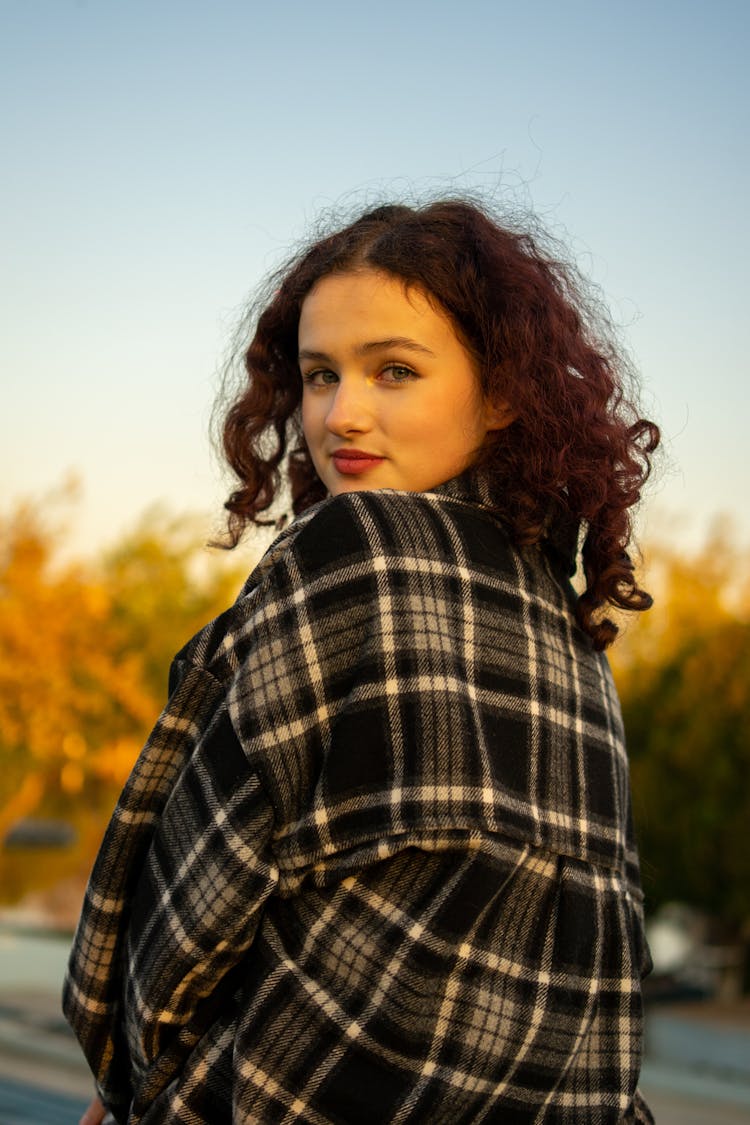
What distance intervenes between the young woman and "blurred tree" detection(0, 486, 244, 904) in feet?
42.9

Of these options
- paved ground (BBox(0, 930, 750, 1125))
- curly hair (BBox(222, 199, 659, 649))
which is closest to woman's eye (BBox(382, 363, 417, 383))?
curly hair (BBox(222, 199, 659, 649))

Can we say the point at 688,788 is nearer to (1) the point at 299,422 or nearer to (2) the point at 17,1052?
(2) the point at 17,1052

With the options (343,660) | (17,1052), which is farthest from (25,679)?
(343,660)

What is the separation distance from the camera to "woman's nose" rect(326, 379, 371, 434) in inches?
71.7

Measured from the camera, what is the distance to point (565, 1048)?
5.32 ft

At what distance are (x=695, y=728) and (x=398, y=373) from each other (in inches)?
820

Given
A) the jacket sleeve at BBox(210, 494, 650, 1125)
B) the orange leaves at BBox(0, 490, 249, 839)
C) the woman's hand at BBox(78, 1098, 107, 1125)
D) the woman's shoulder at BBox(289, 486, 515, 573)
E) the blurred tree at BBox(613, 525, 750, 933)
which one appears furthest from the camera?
the blurred tree at BBox(613, 525, 750, 933)

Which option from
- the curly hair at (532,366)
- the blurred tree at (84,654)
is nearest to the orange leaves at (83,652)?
the blurred tree at (84,654)

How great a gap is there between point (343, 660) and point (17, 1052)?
34.4ft

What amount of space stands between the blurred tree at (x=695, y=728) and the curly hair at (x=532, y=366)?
64.3ft

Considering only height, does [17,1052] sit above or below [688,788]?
below

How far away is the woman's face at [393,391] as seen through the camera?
5.99 feet

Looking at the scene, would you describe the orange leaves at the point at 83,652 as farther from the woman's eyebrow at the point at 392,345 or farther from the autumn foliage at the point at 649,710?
the woman's eyebrow at the point at 392,345

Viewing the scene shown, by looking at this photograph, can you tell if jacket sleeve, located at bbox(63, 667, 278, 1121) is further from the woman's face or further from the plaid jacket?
the woman's face
